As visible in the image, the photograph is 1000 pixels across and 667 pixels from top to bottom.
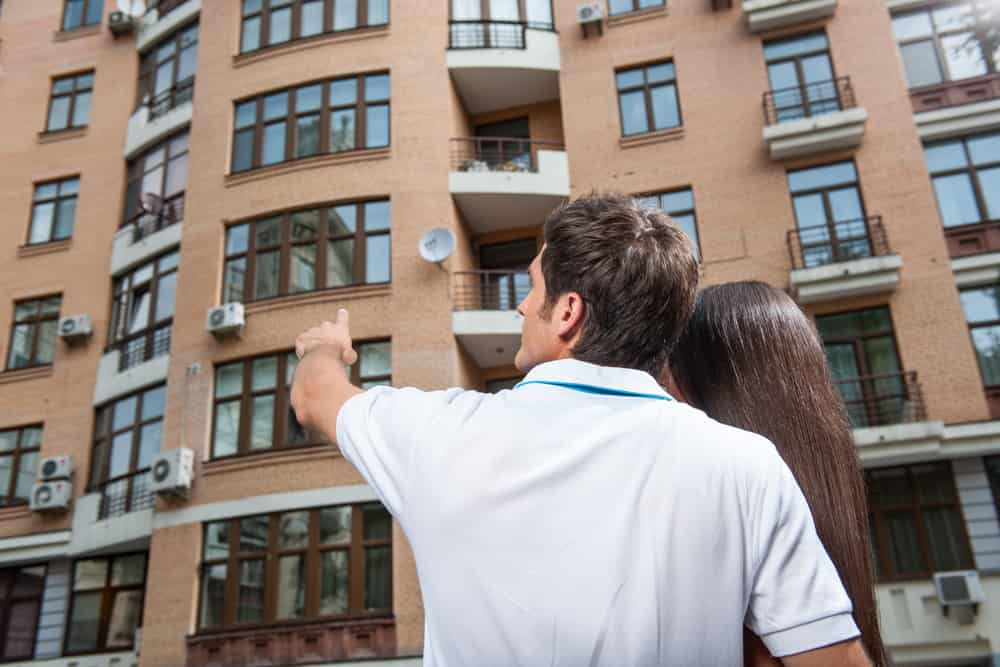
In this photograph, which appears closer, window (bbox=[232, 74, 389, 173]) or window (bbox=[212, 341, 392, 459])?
window (bbox=[212, 341, 392, 459])

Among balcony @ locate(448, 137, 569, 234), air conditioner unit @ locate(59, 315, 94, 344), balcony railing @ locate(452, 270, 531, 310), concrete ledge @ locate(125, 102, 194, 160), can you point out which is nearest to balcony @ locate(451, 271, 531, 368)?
balcony railing @ locate(452, 270, 531, 310)

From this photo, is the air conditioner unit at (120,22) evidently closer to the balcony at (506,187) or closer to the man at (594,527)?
the balcony at (506,187)

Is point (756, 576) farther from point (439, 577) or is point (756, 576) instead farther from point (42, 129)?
point (42, 129)

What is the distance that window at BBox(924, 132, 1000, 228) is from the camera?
17031 millimetres

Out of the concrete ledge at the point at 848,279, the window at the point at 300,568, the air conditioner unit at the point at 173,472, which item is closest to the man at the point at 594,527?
the window at the point at 300,568

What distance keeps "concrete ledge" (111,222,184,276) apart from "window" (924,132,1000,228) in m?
16.2

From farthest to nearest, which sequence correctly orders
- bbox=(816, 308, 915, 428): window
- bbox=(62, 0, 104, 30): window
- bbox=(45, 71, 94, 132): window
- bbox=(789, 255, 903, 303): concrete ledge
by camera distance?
bbox=(62, 0, 104, 30): window, bbox=(45, 71, 94, 132): window, bbox=(789, 255, 903, 303): concrete ledge, bbox=(816, 308, 915, 428): window

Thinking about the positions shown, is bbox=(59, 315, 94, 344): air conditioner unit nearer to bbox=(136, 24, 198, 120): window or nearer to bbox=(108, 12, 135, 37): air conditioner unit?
bbox=(136, 24, 198, 120): window

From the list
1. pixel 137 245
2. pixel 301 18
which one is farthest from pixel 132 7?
pixel 137 245

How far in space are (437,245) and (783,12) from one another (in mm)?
9122

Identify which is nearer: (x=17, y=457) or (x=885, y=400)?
(x=885, y=400)

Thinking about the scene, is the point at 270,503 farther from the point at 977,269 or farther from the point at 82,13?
the point at 82,13

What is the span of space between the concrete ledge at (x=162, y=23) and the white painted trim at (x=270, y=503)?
40.1 ft

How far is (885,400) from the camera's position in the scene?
15609 millimetres
